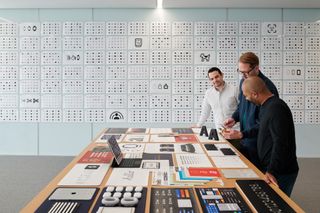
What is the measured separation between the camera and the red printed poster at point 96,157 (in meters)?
2.49

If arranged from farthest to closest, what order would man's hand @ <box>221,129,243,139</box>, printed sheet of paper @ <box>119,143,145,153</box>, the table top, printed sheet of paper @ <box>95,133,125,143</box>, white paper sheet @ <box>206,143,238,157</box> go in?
printed sheet of paper @ <box>95,133,125,143</box> → man's hand @ <box>221,129,243,139</box> → printed sheet of paper @ <box>119,143,145,153</box> → white paper sheet @ <box>206,143,238,157</box> → the table top

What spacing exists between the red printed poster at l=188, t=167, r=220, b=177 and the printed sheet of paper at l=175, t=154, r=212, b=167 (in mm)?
123

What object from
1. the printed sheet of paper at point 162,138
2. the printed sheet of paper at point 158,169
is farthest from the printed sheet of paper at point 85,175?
the printed sheet of paper at point 162,138

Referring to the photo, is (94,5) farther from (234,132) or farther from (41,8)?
(234,132)

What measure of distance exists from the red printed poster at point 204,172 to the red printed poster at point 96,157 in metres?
0.66

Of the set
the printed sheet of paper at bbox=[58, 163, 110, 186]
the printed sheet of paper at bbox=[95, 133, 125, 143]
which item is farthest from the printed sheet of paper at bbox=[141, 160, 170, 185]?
the printed sheet of paper at bbox=[95, 133, 125, 143]

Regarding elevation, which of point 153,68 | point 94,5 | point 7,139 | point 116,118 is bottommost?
point 7,139

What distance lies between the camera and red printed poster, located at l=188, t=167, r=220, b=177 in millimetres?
2129

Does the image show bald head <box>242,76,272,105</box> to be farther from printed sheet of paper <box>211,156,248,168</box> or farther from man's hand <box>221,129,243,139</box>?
man's hand <box>221,129,243,139</box>

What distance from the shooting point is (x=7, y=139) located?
217 inches

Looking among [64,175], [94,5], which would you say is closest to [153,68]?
[94,5]

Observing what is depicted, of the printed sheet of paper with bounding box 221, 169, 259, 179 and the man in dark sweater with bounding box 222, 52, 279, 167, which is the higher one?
the man in dark sweater with bounding box 222, 52, 279, 167

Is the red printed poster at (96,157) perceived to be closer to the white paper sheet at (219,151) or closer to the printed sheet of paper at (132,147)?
the printed sheet of paper at (132,147)

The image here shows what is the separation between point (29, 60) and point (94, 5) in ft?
4.59
